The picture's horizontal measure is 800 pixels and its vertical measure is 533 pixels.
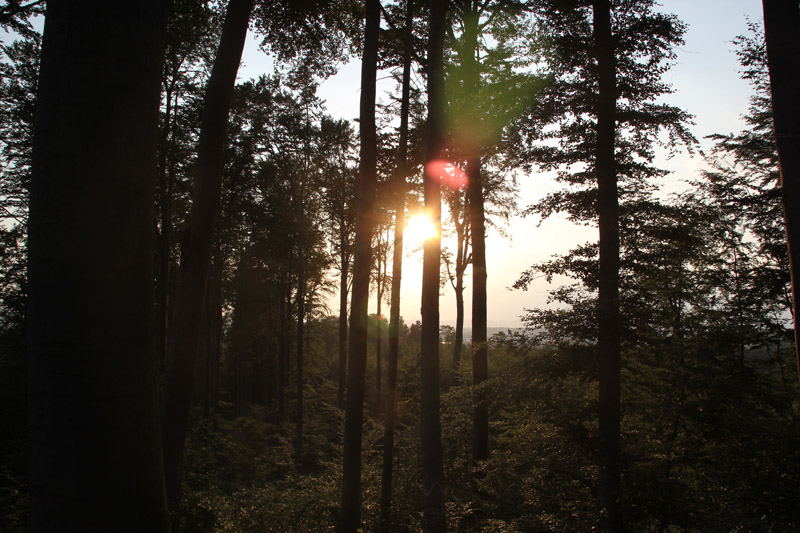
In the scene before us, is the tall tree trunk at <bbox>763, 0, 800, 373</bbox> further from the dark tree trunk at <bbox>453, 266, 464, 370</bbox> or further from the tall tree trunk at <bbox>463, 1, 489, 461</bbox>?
the dark tree trunk at <bbox>453, 266, 464, 370</bbox>

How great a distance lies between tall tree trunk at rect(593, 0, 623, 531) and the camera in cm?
770

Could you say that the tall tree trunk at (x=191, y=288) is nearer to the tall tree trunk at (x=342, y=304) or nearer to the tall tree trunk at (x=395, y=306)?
the tall tree trunk at (x=395, y=306)

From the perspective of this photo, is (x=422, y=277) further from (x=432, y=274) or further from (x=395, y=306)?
(x=395, y=306)

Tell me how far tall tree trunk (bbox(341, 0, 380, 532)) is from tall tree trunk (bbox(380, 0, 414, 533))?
6.86ft

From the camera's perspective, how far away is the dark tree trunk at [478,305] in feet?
41.7

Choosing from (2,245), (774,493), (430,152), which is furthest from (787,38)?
(2,245)

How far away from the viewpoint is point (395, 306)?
11344mm

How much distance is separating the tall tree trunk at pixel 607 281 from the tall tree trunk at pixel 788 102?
8.56 ft

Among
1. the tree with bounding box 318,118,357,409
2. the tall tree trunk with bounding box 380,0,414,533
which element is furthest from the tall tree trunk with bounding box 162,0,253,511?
the tree with bounding box 318,118,357,409

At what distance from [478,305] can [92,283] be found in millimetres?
12549

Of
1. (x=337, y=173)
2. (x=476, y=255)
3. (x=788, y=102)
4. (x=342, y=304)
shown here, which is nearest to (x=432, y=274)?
A: (x=476, y=255)

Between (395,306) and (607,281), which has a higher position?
(607,281)

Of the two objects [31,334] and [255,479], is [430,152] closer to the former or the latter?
[31,334]

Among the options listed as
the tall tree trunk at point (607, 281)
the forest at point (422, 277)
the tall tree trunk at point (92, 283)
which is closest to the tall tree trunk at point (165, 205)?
the forest at point (422, 277)
